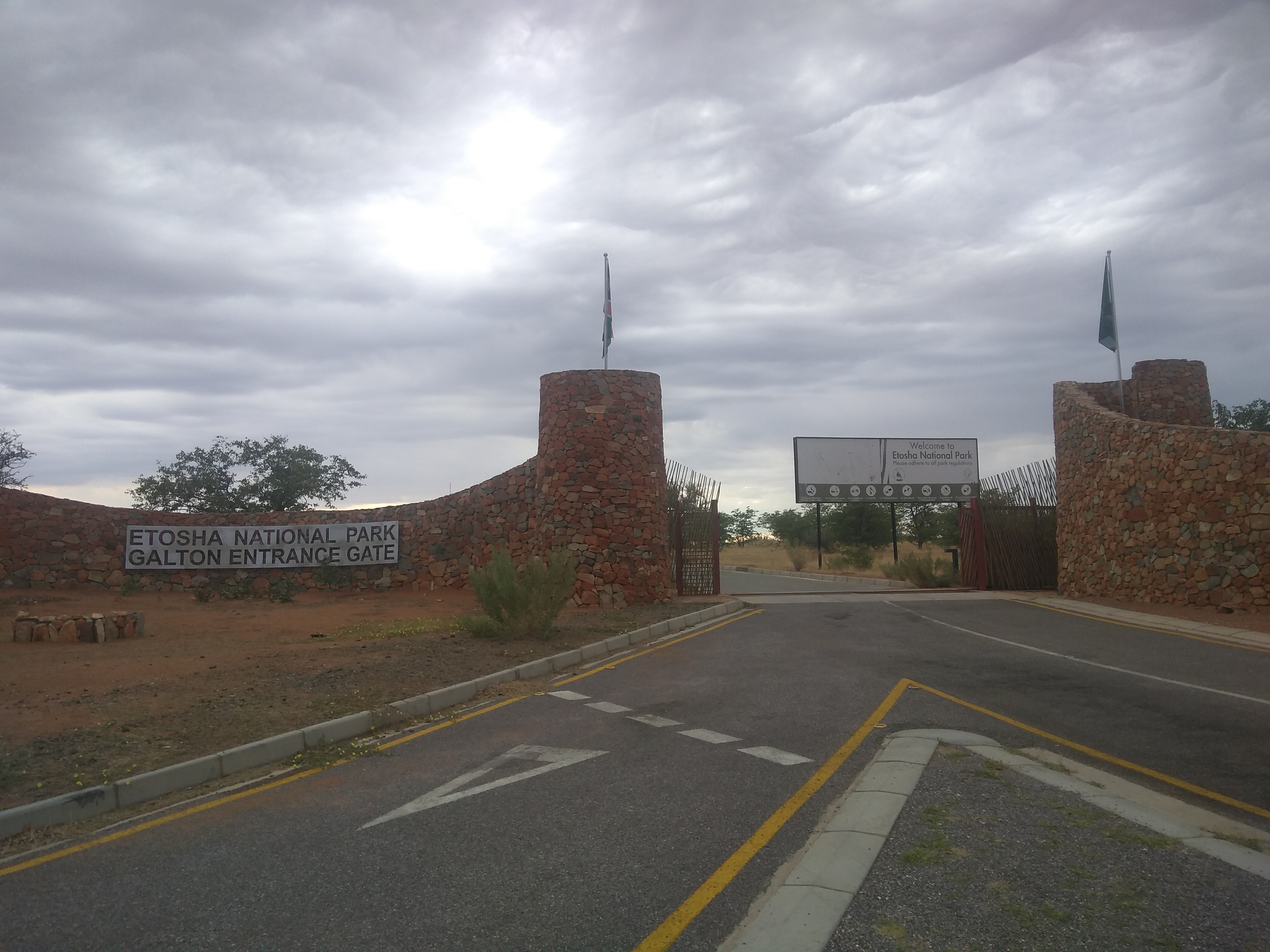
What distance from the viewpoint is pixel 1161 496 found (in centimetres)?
1958

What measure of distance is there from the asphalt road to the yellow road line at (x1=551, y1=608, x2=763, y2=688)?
1.08 feet

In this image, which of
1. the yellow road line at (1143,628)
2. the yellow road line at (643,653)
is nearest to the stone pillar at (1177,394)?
the yellow road line at (1143,628)

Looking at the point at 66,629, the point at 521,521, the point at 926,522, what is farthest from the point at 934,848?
the point at 926,522

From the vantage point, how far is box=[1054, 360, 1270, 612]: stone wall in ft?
57.4

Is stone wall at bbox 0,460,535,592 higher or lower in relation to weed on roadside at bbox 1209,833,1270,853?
higher

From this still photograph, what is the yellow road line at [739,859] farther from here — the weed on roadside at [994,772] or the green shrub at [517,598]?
the green shrub at [517,598]

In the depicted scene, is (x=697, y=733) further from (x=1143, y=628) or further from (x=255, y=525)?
(x=255, y=525)

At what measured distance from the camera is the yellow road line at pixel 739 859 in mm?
3939

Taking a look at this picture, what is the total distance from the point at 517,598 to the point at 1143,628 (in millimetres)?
11364

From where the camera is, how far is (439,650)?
512 inches

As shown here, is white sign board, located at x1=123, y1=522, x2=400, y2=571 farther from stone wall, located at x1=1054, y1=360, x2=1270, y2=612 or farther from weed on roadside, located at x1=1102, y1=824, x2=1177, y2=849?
weed on roadside, located at x1=1102, y1=824, x2=1177, y2=849

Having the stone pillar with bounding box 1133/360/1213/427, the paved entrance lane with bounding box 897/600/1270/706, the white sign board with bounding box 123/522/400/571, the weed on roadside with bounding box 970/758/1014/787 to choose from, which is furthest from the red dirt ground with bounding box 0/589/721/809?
the stone pillar with bounding box 1133/360/1213/427

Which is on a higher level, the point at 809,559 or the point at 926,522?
the point at 926,522

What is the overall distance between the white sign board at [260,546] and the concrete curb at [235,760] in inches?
534
